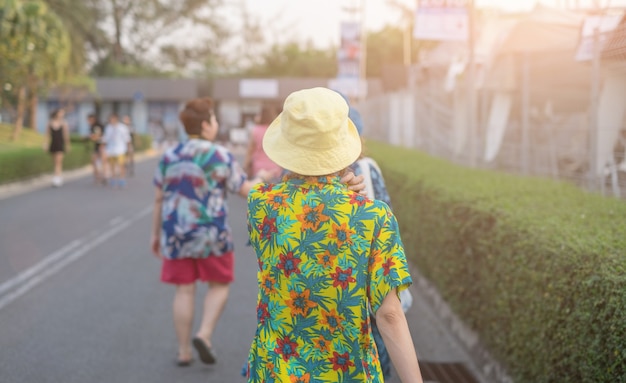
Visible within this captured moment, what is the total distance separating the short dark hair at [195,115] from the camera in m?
5.46

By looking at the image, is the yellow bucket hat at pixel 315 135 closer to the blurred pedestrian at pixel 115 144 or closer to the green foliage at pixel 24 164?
the green foliage at pixel 24 164

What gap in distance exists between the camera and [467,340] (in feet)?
20.0

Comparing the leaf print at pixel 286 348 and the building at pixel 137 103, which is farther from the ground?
the leaf print at pixel 286 348

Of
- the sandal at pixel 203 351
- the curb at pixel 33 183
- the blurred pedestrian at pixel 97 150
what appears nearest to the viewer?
the sandal at pixel 203 351

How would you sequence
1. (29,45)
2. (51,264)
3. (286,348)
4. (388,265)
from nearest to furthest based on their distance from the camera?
1. (388,265)
2. (286,348)
3. (51,264)
4. (29,45)

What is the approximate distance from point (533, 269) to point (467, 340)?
170 centimetres

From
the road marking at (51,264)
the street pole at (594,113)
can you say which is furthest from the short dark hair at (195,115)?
the street pole at (594,113)

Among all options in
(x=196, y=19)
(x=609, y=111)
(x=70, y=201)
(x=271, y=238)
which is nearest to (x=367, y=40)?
(x=196, y=19)

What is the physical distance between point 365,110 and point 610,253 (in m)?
29.6

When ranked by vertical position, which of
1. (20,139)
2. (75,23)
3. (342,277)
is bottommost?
(20,139)

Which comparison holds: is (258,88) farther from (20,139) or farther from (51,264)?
(51,264)

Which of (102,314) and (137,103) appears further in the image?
(137,103)

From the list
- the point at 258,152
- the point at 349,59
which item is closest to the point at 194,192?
the point at 258,152

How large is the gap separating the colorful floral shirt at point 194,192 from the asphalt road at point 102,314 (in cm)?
83
